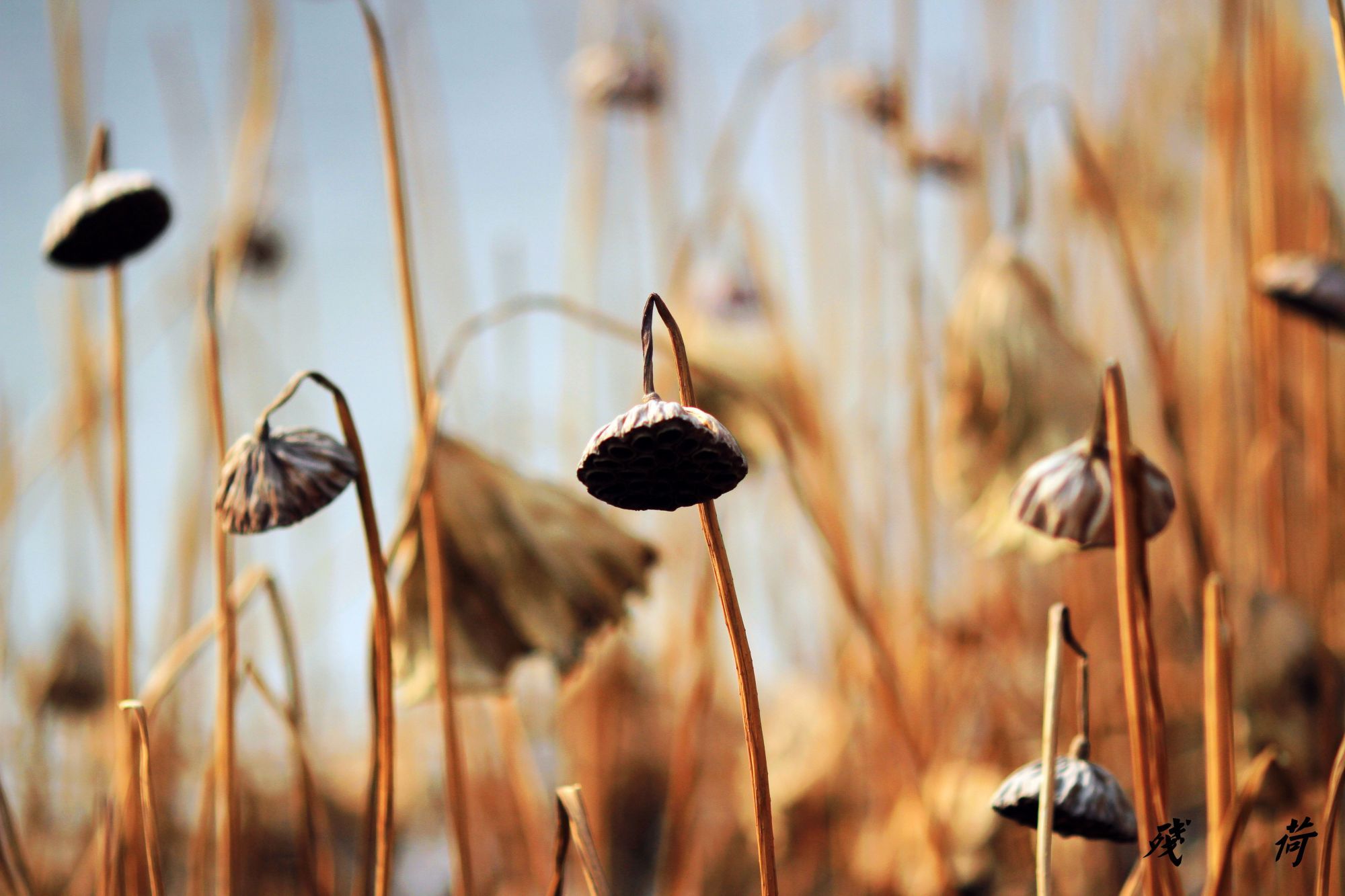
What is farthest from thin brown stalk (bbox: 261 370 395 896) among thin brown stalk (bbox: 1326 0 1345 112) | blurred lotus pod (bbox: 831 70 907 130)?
blurred lotus pod (bbox: 831 70 907 130)

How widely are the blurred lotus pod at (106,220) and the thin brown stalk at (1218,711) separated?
0.37 metres

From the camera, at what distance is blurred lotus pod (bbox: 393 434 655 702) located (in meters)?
0.41

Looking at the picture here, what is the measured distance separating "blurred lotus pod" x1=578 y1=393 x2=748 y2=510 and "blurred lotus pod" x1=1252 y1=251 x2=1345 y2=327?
351 millimetres

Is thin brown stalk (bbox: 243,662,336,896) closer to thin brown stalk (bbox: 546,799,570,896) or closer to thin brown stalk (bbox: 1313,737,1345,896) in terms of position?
thin brown stalk (bbox: 546,799,570,896)

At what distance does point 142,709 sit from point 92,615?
59 cm

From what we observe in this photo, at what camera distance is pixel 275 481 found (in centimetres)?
27

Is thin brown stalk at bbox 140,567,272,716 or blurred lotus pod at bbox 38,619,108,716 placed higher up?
thin brown stalk at bbox 140,567,272,716

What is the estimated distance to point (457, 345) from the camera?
0.39 metres

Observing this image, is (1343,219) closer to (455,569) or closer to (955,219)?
(955,219)

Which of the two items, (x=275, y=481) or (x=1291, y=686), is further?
(x=1291, y=686)

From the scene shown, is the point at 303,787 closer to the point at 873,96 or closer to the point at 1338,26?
the point at 1338,26

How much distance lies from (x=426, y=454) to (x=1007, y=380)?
0.33 metres

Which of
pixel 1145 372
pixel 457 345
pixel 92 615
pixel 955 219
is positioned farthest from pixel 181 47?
pixel 1145 372

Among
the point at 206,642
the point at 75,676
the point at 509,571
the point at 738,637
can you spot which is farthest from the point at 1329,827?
the point at 75,676
